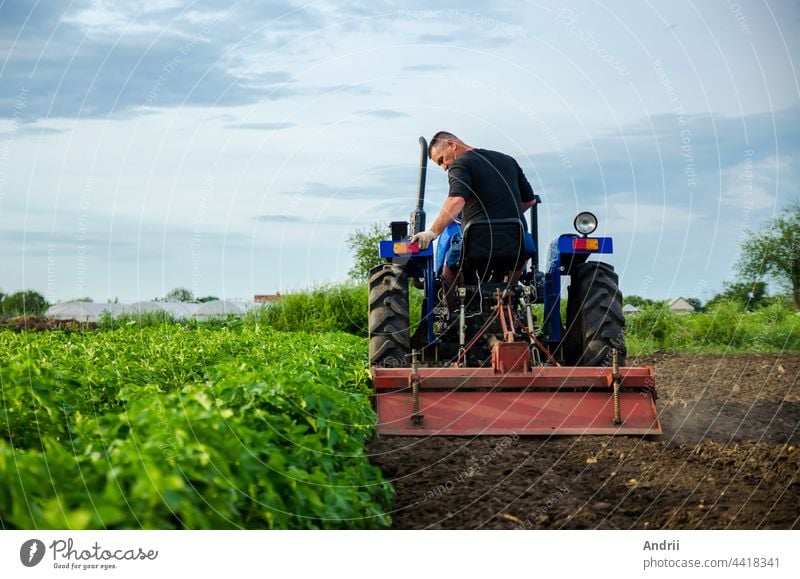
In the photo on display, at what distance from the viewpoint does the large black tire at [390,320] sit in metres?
6.68

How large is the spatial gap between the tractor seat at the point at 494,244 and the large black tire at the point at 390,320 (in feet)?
2.25

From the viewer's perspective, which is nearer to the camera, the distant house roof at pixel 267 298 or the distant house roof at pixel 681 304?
the distant house roof at pixel 681 304

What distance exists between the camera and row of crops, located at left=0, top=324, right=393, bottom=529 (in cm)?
253

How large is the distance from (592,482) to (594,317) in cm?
224

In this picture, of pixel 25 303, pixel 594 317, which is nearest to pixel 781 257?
pixel 594 317

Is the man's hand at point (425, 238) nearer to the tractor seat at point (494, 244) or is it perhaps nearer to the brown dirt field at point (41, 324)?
the tractor seat at point (494, 244)

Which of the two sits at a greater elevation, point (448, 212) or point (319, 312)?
point (448, 212)

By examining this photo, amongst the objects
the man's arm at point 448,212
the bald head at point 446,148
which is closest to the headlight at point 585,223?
the bald head at point 446,148

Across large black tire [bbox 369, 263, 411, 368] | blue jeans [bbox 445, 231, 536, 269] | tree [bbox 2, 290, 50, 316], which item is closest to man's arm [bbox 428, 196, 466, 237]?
blue jeans [bbox 445, 231, 536, 269]

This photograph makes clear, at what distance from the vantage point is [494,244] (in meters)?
6.23

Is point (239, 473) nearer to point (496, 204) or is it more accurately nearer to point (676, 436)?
point (496, 204)

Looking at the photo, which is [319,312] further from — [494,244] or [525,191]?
[494,244]

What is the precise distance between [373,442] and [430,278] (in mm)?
1828
